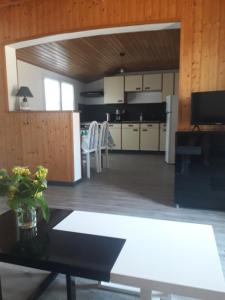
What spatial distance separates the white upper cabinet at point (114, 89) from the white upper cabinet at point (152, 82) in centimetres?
69

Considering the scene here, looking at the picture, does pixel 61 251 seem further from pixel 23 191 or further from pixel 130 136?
pixel 130 136

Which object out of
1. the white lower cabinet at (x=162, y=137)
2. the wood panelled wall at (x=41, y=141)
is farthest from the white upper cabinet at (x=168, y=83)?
the wood panelled wall at (x=41, y=141)

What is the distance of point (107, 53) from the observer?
5.54m

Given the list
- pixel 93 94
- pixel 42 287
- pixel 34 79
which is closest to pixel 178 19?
pixel 42 287

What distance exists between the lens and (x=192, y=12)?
2926 millimetres

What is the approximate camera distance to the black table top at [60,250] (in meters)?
1.03

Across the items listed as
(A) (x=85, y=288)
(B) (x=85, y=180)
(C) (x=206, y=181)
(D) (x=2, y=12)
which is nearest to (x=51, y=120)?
(B) (x=85, y=180)

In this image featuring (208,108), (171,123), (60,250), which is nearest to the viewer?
(60,250)

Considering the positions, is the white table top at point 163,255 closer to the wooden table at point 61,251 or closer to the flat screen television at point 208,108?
the wooden table at point 61,251

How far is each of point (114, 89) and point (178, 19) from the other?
4305 mm

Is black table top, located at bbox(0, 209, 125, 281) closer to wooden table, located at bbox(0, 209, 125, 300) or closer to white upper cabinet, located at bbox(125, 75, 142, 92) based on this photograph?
wooden table, located at bbox(0, 209, 125, 300)

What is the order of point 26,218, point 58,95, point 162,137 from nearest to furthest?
point 26,218, point 58,95, point 162,137

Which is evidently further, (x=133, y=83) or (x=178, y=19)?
(x=133, y=83)

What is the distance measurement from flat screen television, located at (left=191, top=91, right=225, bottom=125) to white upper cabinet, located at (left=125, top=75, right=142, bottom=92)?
4241mm
